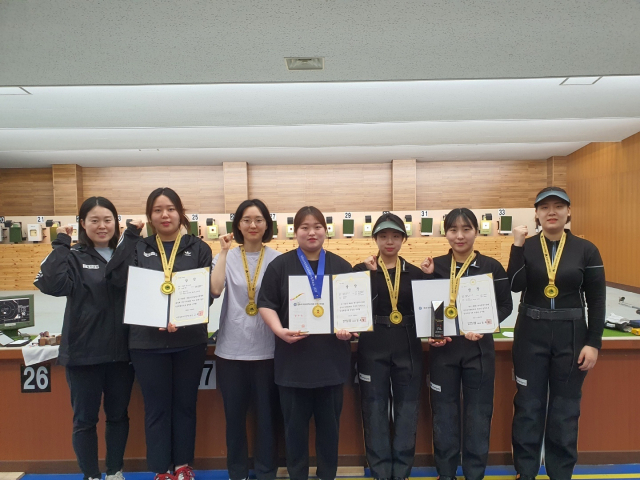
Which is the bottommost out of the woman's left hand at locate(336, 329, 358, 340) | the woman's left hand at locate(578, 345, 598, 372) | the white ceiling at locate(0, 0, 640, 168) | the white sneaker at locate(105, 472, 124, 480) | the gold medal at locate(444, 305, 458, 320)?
the white sneaker at locate(105, 472, 124, 480)

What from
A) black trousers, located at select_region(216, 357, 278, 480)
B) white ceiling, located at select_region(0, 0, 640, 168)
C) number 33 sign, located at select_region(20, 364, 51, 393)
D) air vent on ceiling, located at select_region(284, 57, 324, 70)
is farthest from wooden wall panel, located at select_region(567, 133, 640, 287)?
number 33 sign, located at select_region(20, 364, 51, 393)

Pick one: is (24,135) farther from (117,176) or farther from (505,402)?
(505,402)

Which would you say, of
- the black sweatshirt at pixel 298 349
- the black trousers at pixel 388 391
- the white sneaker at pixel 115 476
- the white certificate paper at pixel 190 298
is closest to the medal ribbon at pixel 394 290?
the black trousers at pixel 388 391

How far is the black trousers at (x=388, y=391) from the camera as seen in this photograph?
6.11ft

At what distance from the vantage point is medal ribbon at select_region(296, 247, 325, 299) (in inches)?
67.5

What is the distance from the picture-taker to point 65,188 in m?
9.24

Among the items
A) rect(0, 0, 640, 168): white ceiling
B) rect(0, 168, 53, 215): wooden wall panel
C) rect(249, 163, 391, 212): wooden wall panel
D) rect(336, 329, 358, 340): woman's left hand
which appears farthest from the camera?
rect(0, 168, 53, 215): wooden wall panel

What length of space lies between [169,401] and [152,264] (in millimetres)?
685

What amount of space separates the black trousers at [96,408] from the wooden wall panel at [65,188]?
8.83 m

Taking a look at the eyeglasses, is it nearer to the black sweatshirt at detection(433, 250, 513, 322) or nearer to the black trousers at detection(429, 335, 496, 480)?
the black sweatshirt at detection(433, 250, 513, 322)

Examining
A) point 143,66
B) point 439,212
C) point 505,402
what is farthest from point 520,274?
point 439,212

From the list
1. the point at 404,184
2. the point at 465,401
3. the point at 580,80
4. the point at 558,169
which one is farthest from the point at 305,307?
the point at 558,169

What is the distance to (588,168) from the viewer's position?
8.50 metres

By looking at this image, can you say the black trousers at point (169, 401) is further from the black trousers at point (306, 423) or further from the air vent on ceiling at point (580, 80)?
the air vent on ceiling at point (580, 80)
